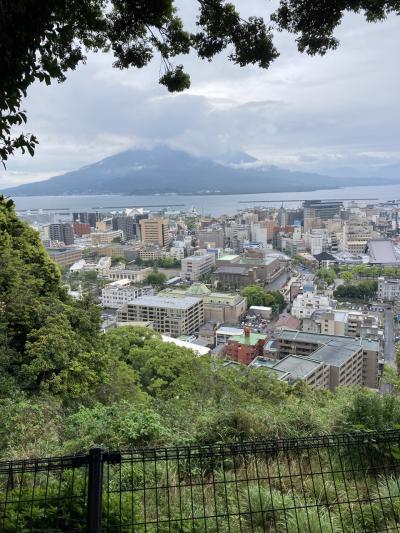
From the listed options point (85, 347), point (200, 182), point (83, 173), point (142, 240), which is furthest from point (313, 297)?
point (83, 173)

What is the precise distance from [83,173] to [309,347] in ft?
548

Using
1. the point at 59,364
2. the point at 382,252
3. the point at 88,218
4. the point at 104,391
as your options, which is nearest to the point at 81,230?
the point at 88,218

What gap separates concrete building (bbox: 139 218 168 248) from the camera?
46.1m

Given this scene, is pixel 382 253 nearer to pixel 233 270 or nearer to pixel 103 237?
pixel 233 270

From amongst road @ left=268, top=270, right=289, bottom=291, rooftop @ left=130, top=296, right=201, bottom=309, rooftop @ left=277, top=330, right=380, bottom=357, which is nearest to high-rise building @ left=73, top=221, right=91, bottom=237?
road @ left=268, top=270, right=289, bottom=291

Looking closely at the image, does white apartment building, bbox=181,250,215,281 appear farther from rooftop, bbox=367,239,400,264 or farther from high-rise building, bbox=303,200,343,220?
high-rise building, bbox=303,200,343,220

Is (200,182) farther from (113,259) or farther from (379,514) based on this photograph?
(379,514)

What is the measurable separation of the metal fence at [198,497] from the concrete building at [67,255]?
116ft

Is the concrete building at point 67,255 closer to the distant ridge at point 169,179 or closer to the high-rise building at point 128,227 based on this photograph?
the high-rise building at point 128,227

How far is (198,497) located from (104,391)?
3.46m

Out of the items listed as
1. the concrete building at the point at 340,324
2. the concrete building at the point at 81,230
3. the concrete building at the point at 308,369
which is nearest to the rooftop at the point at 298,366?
the concrete building at the point at 308,369

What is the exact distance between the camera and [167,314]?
20.3m

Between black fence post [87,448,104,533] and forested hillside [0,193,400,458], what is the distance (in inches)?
47.0

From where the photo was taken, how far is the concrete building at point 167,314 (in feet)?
65.9
